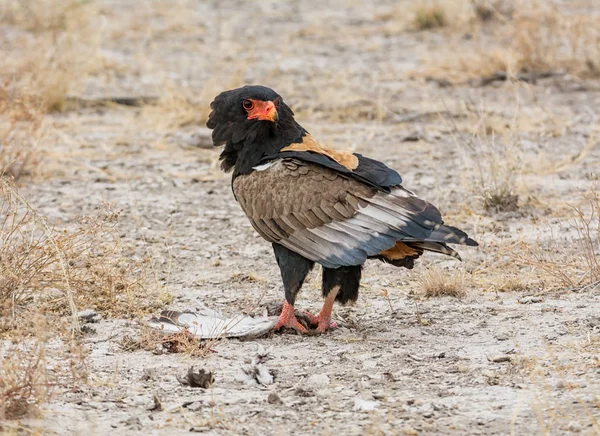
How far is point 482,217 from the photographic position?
863cm

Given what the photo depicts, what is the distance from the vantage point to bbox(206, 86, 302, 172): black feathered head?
6453mm

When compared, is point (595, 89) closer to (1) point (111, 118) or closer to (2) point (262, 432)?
(1) point (111, 118)

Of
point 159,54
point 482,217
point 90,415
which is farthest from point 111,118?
point 90,415

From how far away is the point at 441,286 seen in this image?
688cm

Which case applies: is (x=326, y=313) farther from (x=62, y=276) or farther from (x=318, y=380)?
(x=62, y=276)

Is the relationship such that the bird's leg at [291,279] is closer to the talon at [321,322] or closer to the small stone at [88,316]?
the talon at [321,322]

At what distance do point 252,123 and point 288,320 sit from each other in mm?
1149

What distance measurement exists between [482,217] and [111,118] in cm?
520

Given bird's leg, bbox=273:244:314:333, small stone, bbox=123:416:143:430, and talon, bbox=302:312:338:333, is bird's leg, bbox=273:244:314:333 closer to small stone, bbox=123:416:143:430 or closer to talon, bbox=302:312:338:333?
talon, bbox=302:312:338:333

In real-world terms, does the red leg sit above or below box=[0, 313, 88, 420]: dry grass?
below

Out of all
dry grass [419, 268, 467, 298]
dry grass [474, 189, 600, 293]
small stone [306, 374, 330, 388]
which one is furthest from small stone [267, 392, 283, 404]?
dry grass [474, 189, 600, 293]

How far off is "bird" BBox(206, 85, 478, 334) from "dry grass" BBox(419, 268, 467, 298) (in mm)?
560

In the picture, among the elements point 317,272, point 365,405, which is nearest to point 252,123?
point 317,272

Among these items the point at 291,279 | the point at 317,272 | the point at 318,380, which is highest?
the point at 291,279
